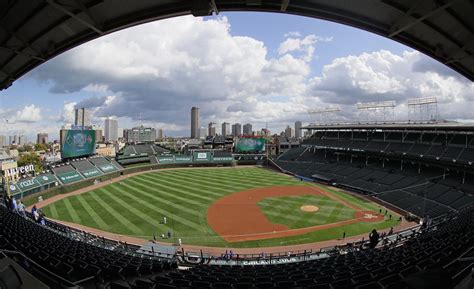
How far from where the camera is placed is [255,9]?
21.4ft

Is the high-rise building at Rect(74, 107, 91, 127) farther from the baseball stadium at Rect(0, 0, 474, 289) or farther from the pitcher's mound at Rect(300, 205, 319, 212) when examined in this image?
the pitcher's mound at Rect(300, 205, 319, 212)

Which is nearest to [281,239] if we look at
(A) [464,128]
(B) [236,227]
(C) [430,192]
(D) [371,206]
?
(B) [236,227]

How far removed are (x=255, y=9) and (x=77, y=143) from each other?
5847 cm

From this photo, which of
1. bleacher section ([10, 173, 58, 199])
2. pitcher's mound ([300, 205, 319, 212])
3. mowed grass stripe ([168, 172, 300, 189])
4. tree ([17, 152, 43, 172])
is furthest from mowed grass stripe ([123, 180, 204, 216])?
tree ([17, 152, 43, 172])

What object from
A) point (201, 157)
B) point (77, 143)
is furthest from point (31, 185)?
point (201, 157)

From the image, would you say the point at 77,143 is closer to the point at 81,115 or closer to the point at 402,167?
the point at 402,167

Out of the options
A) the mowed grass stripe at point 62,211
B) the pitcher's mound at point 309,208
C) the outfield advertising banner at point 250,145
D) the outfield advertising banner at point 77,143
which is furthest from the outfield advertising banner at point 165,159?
the pitcher's mound at point 309,208

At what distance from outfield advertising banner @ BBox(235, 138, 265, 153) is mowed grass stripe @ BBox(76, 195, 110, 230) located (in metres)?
50.2

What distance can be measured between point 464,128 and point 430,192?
34.6 ft

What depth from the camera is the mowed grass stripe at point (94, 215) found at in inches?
1178

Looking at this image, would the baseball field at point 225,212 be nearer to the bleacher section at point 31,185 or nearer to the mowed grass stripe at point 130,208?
the mowed grass stripe at point 130,208

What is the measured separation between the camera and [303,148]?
79.4 meters

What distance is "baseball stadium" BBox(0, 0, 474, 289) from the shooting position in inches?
250

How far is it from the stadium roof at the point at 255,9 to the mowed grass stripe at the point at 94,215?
26.3m
